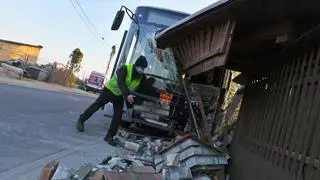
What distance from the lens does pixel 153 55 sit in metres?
12.3

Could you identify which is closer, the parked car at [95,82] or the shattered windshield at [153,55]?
the shattered windshield at [153,55]

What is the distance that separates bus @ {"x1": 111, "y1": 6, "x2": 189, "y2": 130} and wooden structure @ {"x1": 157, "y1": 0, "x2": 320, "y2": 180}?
106 inches

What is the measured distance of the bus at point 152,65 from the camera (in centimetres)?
1132

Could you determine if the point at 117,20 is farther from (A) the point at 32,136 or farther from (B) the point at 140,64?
(A) the point at 32,136

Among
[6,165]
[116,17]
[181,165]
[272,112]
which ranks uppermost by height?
[116,17]

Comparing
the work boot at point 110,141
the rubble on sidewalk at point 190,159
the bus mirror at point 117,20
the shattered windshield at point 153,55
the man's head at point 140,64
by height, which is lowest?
the work boot at point 110,141

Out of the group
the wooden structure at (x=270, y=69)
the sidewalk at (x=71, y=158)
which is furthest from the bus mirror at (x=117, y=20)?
the wooden structure at (x=270, y=69)

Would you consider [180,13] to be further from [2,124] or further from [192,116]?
[2,124]

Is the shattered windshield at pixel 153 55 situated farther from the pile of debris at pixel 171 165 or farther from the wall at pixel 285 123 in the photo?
the wall at pixel 285 123

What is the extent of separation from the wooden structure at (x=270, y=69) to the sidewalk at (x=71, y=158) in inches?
81.7

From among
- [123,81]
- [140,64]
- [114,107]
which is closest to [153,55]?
[140,64]

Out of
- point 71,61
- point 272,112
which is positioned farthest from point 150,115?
point 71,61

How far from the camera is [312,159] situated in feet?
14.2

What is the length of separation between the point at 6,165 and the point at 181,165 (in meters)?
2.33
